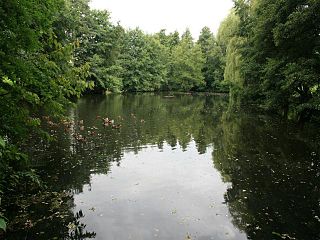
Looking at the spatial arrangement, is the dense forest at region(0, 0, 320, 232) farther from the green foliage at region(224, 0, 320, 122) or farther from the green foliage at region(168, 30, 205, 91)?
the green foliage at region(168, 30, 205, 91)

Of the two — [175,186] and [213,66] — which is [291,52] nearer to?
[175,186]

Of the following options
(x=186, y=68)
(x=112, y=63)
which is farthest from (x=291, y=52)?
(x=186, y=68)

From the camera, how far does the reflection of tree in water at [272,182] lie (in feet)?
27.5

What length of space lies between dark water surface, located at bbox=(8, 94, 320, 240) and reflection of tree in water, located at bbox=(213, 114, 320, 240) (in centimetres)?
3

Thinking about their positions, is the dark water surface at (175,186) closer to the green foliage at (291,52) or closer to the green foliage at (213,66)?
the green foliage at (291,52)

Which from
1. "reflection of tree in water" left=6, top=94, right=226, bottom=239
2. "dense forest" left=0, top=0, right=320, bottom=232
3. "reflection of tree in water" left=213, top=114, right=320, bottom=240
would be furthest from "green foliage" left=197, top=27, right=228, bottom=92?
"reflection of tree in water" left=213, top=114, right=320, bottom=240

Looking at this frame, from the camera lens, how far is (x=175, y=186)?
11375 millimetres

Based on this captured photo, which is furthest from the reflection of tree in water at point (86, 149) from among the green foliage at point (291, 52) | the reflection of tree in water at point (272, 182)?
the green foliage at point (291, 52)

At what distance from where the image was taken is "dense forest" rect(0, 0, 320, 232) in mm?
7125

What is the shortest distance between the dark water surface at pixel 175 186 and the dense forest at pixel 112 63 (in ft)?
4.68

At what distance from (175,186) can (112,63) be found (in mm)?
47548

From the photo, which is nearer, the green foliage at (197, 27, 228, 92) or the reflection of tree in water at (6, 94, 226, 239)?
the reflection of tree in water at (6, 94, 226, 239)

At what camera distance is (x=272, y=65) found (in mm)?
24109

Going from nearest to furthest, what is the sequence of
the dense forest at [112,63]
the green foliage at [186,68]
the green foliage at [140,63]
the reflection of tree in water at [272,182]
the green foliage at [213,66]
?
the dense forest at [112,63], the reflection of tree in water at [272,182], the green foliage at [140,63], the green foliage at [213,66], the green foliage at [186,68]
